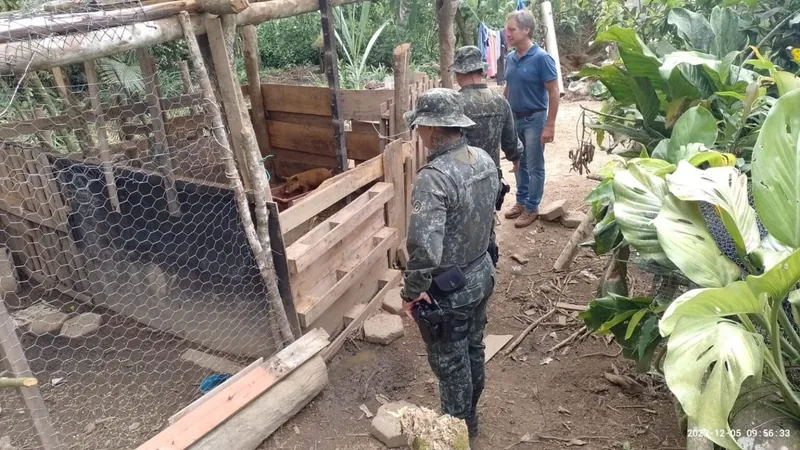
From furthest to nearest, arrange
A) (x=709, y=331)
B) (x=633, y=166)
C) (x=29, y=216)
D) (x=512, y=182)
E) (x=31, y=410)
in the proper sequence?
1. (x=512, y=182)
2. (x=29, y=216)
3. (x=31, y=410)
4. (x=633, y=166)
5. (x=709, y=331)

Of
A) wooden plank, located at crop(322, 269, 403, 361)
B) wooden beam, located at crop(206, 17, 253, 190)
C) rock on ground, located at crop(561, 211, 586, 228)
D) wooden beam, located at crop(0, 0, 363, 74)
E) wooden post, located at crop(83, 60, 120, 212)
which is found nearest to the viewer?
wooden beam, located at crop(0, 0, 363, 74)

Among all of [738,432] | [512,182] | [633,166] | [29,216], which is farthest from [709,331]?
[512,182]

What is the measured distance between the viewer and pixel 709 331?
1.46 m

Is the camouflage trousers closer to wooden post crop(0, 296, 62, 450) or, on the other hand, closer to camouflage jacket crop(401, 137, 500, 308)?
camouflage jacket crop(401, 137, 500, 308)

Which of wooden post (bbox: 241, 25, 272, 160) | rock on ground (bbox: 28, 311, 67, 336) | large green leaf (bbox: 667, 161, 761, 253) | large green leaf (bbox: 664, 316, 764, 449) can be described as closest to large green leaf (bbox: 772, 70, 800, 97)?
large green leaf (bbox: 667, 161, 761, 253)

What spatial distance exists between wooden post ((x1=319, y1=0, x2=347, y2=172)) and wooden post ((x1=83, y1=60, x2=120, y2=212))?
1589 mm

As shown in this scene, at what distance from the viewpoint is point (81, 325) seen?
4332 mm

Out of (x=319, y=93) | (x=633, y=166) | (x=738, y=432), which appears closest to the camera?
(x=738, y=432)

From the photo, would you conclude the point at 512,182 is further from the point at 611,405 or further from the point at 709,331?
the point at 709,331

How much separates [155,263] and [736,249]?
3.70 m

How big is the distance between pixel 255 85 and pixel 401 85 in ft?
5.78

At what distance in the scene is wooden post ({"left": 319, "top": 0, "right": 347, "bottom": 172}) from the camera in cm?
402

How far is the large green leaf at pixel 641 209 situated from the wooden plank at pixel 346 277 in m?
2.15

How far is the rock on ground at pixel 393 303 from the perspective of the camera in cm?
435
